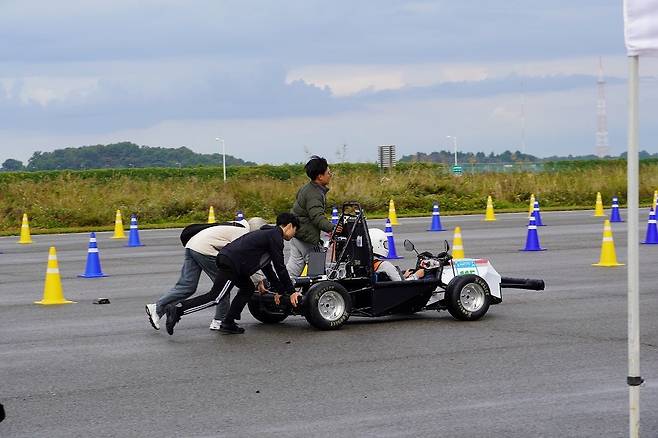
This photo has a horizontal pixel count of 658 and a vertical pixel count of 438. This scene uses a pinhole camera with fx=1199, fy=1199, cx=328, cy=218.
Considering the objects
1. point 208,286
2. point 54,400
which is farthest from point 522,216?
point 54,400

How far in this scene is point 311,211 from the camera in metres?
13.6

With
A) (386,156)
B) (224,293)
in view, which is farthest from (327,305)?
(386,156)

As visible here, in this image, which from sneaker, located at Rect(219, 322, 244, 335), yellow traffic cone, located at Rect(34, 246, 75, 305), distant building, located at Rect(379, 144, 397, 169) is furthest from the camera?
Result: distant building, located at Rect(379, 144, 397, 169)

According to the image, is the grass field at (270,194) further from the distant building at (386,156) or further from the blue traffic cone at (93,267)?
the blue traffic cone at (93,267)

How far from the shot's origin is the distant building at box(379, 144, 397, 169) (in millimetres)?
51906

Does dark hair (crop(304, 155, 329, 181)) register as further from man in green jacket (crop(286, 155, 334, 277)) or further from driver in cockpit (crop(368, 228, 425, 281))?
driver in cockpit (crop(368, 228, 425, 281))

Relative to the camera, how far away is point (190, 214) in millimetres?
39500

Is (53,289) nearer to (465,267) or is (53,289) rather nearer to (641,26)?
(465,267)

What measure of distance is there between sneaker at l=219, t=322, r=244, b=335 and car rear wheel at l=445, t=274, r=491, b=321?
235cm

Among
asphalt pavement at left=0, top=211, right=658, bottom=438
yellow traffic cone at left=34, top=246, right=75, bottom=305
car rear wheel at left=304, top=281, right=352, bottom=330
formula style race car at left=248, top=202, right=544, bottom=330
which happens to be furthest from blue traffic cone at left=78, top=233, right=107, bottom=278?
car rear wheel at left=304, top=281, right=352, bottom=330

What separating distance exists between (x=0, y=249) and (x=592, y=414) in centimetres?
2205

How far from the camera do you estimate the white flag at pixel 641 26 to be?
6281 mm

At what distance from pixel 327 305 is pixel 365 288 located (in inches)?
19.6

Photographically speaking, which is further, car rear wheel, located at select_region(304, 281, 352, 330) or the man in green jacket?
the man in green jacket
